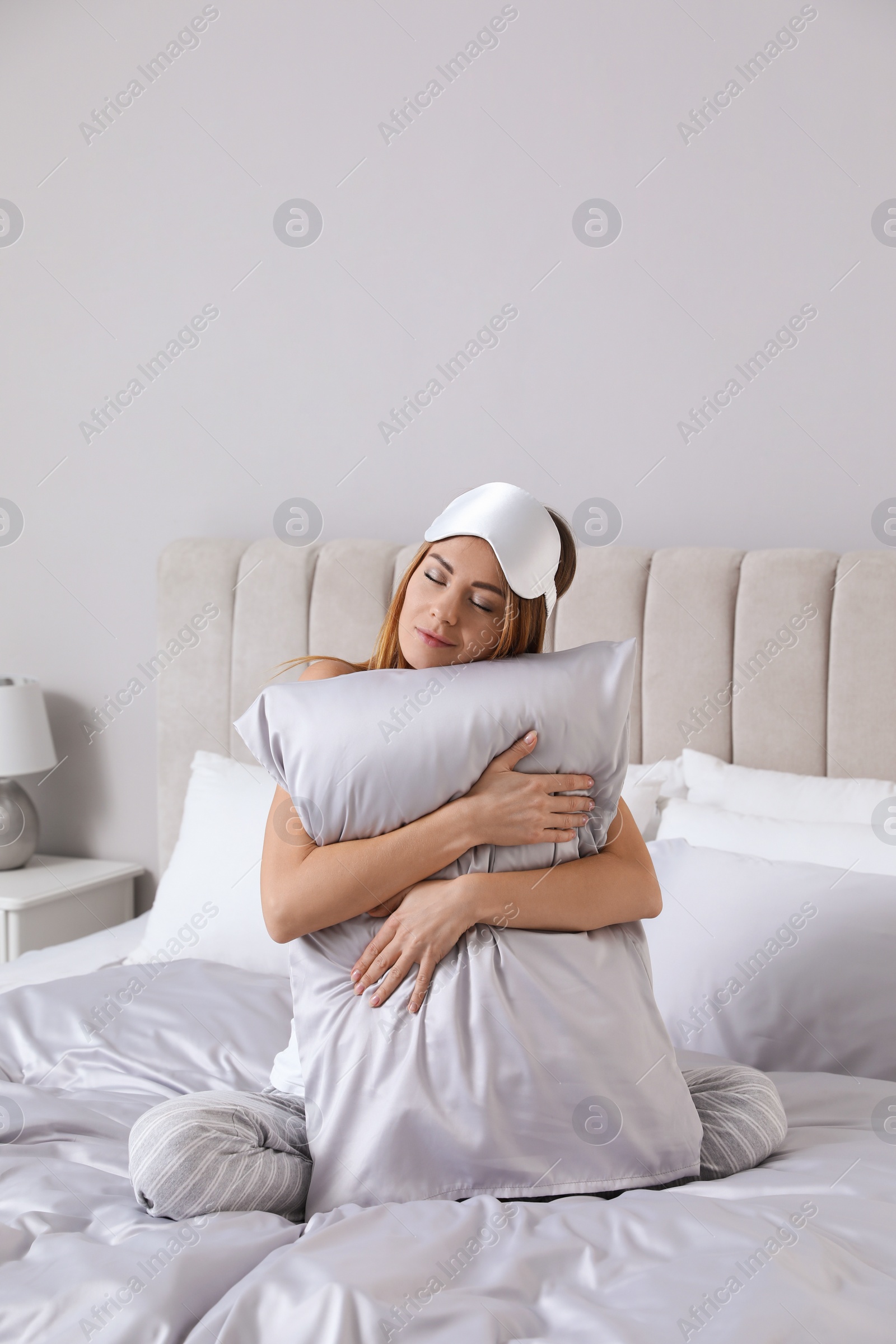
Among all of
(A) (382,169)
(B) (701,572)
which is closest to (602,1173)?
(B) (701,572)

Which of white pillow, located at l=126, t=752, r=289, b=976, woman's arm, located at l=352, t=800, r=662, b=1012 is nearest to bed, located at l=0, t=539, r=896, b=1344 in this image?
white pillow, located at l=126, t=752, r=289, b=976

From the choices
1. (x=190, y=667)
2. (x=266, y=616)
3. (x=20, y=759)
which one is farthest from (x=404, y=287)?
(x=20, y=759)

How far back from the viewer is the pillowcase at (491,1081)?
40.8 inches

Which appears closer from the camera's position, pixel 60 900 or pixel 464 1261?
pixel 464 1261

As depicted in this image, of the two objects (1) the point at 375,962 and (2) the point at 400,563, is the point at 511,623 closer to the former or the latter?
(1) the point at 375,962

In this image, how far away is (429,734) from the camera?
3.73ft

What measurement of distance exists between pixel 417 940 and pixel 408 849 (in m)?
0.09

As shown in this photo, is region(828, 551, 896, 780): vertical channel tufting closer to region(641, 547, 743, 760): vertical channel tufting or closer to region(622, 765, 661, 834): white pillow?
region(641, 547, 743, 760): vertical channel tufting

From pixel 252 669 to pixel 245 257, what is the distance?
102cm

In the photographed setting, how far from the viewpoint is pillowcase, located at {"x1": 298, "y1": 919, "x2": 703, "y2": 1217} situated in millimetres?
1035

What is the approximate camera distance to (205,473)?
264 cm

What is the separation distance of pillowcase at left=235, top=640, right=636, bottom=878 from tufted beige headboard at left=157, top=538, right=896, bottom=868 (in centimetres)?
89

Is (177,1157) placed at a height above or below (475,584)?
below

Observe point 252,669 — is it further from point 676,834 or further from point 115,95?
point 115,95
